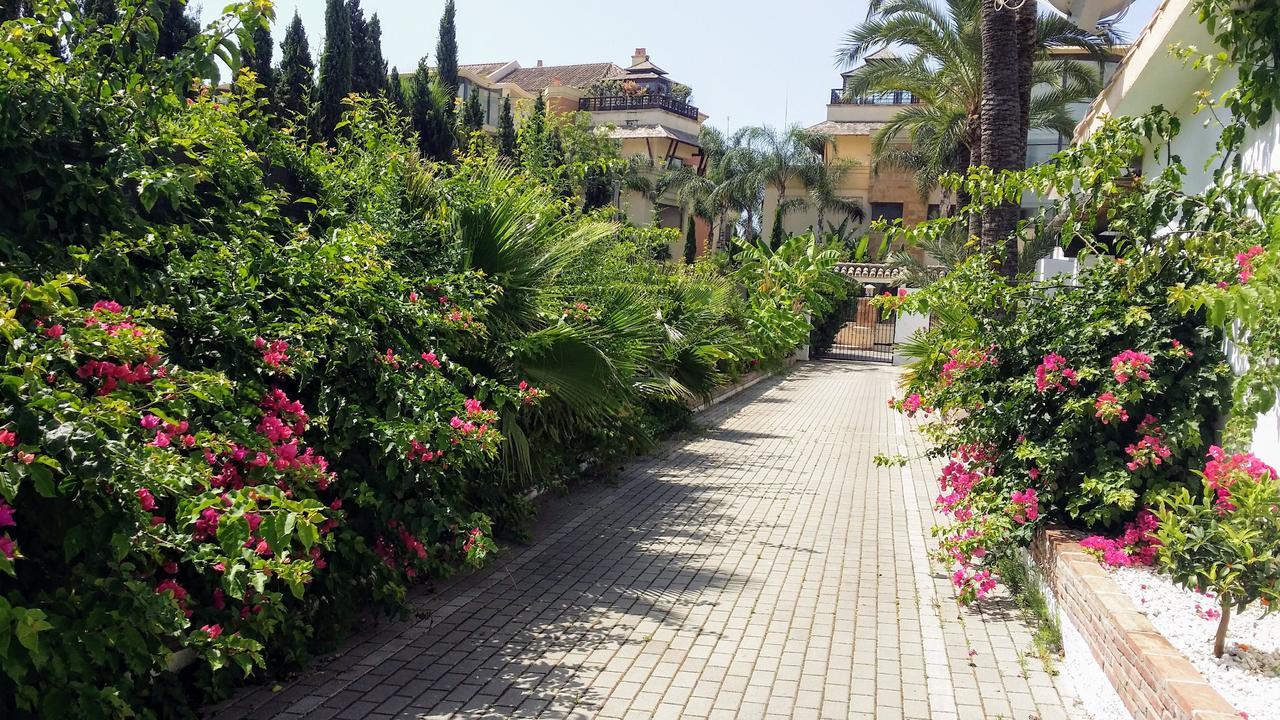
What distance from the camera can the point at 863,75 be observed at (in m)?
26.9

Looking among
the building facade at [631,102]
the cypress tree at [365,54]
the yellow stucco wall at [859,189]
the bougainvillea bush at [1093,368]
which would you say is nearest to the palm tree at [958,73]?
the bougainvillea bush at [1093,368]

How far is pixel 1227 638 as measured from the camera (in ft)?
16.3

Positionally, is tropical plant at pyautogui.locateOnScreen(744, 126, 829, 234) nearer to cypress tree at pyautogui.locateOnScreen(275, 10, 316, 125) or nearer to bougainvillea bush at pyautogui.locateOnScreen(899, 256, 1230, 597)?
cypress tree at pyautogui.locateOnScreen(275, 10, 316, 125)

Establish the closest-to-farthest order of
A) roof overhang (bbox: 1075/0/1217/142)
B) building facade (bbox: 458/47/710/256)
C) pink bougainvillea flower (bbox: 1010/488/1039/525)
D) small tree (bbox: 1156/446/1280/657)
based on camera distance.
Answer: small tree (bbox: 1156/446/1280/657) → pink bougainvillea flower (bbox: 1010/488/1039/525) → roof overhang (bbox: 1075/0/1217/142) → building facade (bbox: 458/47/710/256)

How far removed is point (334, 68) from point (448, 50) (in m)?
17.1

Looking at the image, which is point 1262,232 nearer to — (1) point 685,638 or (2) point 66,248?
(1) point 685,638

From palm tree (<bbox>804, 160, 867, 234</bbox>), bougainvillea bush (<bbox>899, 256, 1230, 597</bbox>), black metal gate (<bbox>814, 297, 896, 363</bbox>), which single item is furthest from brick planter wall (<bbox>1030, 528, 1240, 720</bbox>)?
palm tree (<bbox>804, 160, 867, 234</bbox>)

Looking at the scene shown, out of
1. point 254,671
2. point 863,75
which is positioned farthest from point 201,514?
point 863,75

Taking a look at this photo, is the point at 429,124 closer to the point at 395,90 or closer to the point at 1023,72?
the point at 395,90

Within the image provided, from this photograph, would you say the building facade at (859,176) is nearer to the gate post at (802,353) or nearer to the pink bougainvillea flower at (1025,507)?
the gate post at (802,353)

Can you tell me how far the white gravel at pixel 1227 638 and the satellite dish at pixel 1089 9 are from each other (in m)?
3.58

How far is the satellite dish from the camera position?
6.76 metres

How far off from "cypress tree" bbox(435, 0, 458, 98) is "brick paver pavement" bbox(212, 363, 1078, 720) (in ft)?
104

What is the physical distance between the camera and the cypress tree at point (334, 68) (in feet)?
75.8
